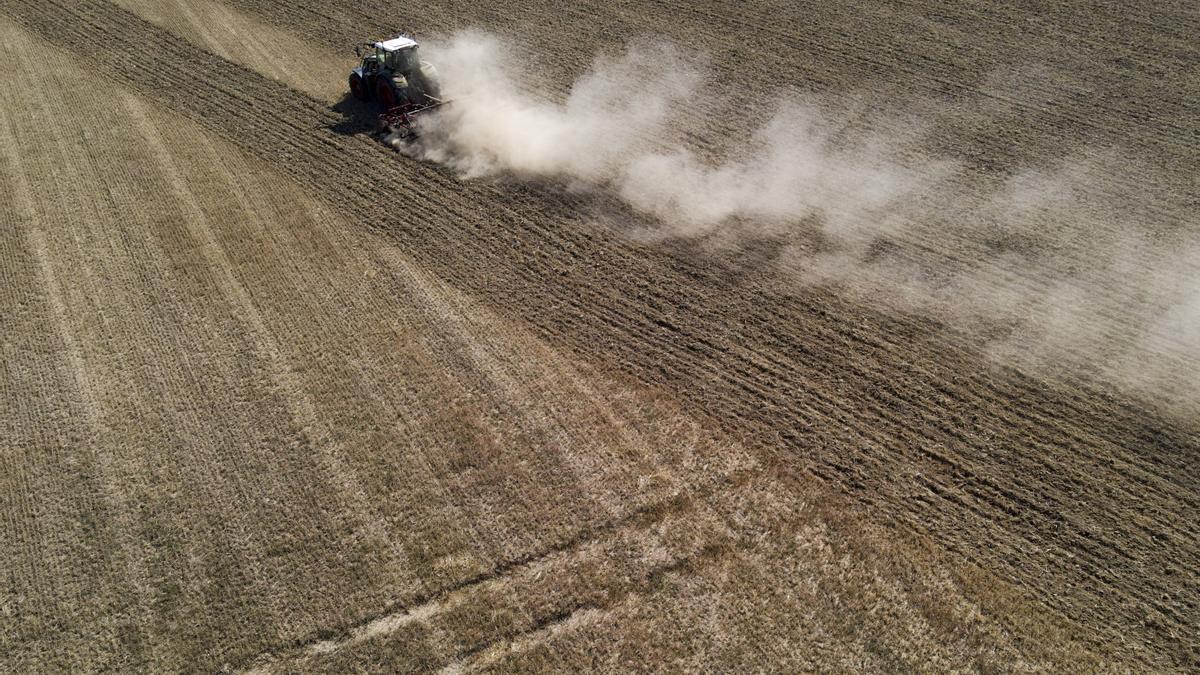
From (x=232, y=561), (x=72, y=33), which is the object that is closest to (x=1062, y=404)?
(x=232, y=561)

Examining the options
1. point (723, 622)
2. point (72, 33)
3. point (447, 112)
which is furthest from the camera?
point (72, 33)

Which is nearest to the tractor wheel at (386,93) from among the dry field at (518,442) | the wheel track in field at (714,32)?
the dry field at (518,442)

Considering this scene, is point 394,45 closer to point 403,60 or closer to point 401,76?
point 403,60

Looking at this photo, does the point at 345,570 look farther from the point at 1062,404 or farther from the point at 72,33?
the point at 72,33

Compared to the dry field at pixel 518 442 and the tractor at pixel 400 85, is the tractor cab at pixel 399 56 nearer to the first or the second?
the tractor at pixel 400 85

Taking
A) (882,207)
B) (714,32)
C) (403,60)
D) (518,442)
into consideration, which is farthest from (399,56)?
(882,207)

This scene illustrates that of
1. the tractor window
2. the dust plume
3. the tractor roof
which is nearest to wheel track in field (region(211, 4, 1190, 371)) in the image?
the dust plume
